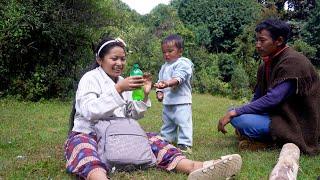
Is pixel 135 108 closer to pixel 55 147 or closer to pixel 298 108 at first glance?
pixel 55 147

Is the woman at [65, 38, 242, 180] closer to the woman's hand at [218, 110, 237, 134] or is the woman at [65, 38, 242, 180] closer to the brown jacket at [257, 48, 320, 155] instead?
the woman's hand at [218, 110, 237, 134]

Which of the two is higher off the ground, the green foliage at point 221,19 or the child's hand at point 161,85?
the green foliage at point 221,19

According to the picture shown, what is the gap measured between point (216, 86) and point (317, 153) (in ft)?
42.7

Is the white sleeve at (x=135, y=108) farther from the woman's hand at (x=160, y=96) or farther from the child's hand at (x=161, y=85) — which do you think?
the woman's hand at (x=160, y=96)

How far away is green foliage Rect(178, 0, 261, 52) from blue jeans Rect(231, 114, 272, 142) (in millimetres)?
19350

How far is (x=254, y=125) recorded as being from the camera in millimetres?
4957

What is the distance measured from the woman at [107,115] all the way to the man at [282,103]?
974 mm

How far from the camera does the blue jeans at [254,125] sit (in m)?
4.95

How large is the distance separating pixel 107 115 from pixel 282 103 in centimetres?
201

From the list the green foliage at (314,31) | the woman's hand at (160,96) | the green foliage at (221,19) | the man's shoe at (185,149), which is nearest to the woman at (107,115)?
the man's shoe at (185,149)

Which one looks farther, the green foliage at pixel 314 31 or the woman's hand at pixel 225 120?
the green foliage at pixel 314 31

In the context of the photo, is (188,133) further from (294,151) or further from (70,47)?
(70,47)

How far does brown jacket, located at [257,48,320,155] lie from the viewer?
4.79 meters

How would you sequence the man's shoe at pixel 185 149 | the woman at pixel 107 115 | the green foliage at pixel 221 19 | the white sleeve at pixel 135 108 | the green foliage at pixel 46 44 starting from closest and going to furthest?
the woman at pixel 107 115
the white sleeve at pixel 135 108
the man's shoe at pixel 185 149
the green foliage at pixel 46 44
the green foliage at pixel 221 19
